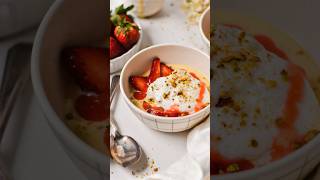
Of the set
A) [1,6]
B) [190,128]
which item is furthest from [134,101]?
[1,6]

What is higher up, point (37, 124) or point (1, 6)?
point (1, 6)

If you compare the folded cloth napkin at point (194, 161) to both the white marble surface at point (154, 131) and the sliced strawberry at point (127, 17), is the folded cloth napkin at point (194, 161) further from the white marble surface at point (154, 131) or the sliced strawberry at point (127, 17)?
the sliced strawberry at point (127, 17)

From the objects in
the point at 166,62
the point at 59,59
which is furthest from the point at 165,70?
the point at 59,59

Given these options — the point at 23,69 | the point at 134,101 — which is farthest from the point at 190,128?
the point at 23,69

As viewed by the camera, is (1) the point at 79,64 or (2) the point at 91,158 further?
(1) the point at 79,64

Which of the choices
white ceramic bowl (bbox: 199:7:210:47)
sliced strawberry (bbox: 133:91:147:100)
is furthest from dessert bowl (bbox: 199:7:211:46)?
sliced strawberry (bbox: 133:91:147:100)

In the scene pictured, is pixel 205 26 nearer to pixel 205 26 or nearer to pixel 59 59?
pixel 205 26

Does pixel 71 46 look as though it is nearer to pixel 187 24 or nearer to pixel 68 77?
pixel 68 77

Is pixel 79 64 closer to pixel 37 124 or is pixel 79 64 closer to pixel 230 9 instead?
pixel 37 124
